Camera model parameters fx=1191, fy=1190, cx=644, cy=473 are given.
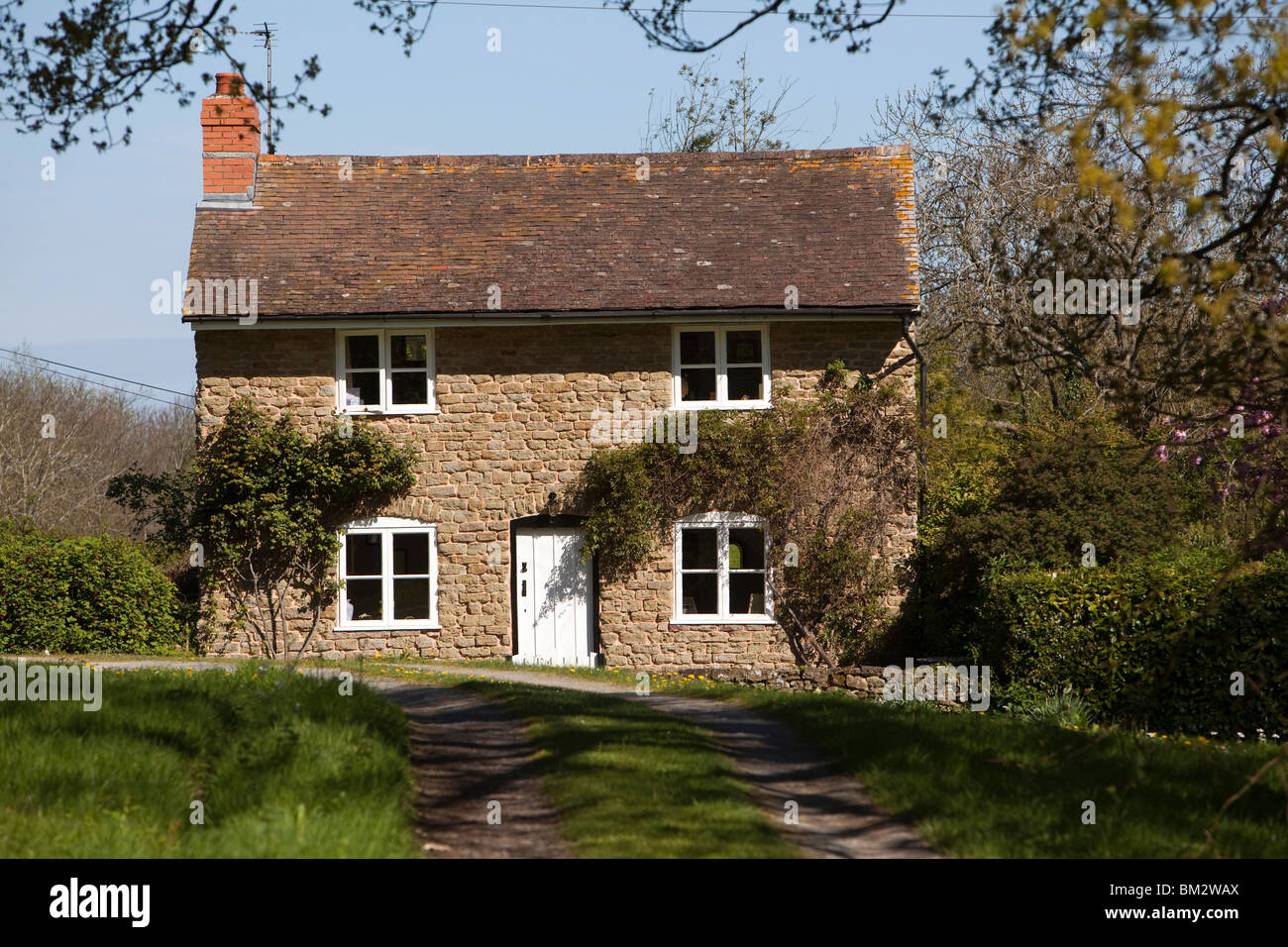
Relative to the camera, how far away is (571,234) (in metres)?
20.1

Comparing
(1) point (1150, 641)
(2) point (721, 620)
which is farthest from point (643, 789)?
(2) point (721, 620)

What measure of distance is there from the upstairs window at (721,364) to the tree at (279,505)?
4.66 m

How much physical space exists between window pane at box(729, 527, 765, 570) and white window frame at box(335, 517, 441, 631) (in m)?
4.71

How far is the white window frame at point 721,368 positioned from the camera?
62.6 feet

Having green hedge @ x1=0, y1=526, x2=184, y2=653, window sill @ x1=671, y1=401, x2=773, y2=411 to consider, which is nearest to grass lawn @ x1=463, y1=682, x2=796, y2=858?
window sill @ x1=671, y1=401, x2=773, y2=411

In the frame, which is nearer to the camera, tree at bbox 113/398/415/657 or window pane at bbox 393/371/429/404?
tree at bbox 113/398/415/657

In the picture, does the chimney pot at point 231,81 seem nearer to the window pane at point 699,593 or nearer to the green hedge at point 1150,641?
the green hedge at point 1150,641

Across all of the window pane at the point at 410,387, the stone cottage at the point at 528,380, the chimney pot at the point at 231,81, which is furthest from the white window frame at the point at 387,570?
the chimney pot at the point at 231,81

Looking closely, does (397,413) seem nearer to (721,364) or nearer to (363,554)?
(363,554)

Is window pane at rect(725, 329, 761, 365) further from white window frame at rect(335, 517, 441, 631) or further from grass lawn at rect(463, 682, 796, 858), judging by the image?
grass lawn at rect(463, 682, 796, 858)

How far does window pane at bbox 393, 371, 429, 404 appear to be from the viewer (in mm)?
19219
